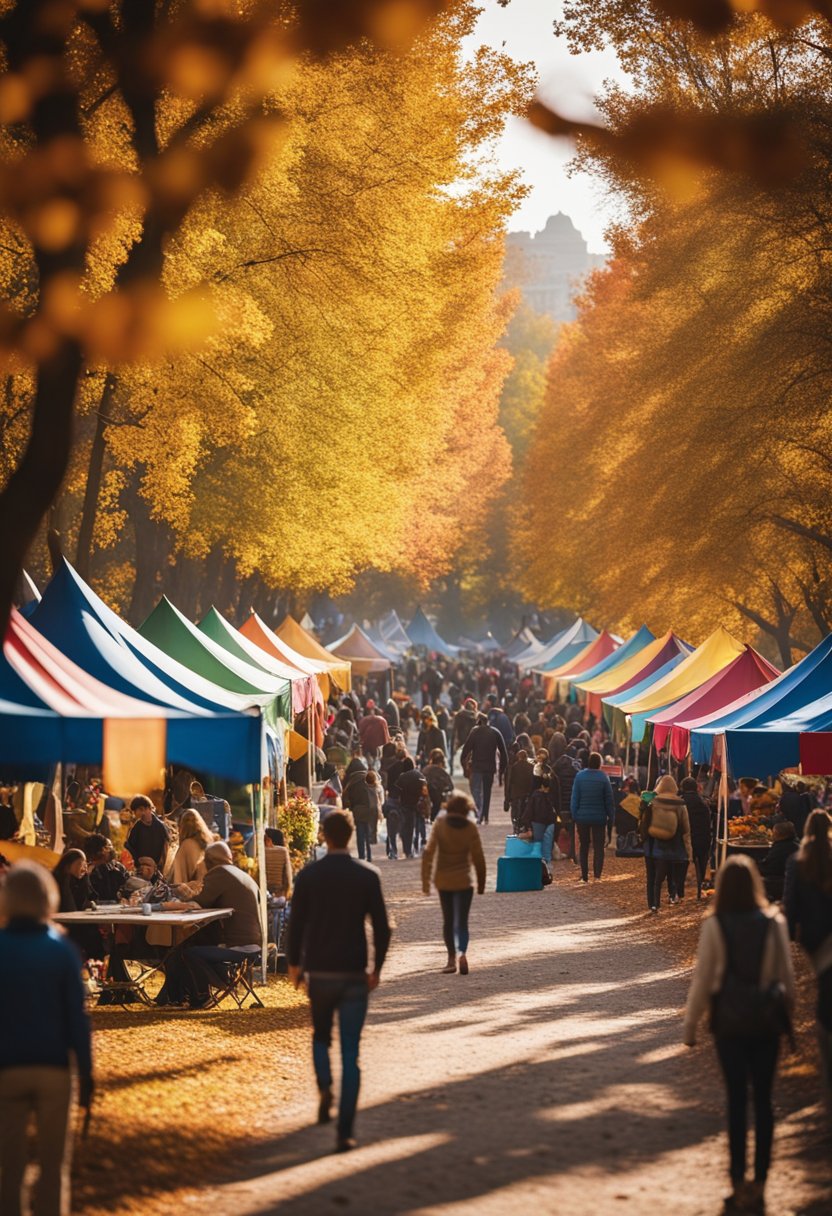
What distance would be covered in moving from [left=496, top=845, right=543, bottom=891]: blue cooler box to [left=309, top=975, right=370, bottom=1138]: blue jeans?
13754mm

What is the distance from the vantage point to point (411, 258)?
85.4ft

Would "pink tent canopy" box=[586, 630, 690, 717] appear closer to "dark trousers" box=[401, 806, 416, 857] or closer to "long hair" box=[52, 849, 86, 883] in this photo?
"dark trousers" box=[401, 806, 416, 857]

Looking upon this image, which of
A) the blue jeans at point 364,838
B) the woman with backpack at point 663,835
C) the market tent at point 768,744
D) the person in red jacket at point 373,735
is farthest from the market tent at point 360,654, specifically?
the market tent at point 768,744

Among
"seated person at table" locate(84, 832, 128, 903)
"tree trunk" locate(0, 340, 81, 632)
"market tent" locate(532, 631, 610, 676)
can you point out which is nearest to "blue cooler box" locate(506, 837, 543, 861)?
"seated person at table" locate(84, 832, 128, 903)

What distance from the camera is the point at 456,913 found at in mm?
15711

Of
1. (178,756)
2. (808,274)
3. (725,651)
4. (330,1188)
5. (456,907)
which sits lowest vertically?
(330,1188)

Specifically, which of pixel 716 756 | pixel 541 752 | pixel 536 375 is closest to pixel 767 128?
pixel 716 756

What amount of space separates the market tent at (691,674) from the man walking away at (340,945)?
16826mm

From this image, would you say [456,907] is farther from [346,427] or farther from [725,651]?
[346,427]

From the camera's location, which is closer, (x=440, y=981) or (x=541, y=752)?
(x=440, y=981)

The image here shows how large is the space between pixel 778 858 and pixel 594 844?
768cm

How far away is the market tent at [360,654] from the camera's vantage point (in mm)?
49812

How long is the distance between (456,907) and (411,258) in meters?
12.9

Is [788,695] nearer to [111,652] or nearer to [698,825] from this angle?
[698,825]
